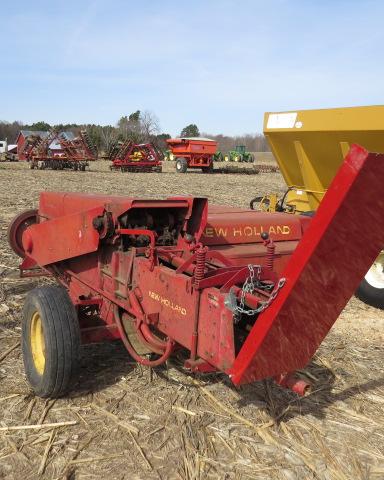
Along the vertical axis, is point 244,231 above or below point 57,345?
above

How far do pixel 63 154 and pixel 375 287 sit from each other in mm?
23403

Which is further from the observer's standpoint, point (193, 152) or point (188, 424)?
point (193, 152)

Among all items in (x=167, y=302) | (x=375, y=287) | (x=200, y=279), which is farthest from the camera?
(x=375, y=287)

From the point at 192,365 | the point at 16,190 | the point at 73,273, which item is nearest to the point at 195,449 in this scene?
the point at 192,365

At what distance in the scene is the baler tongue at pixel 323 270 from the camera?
178 cm

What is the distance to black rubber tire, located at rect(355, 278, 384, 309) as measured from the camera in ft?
16.4

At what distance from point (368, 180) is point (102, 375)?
2.30 meters

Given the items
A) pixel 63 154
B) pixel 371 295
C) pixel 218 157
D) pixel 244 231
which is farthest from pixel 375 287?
pixel 218 157

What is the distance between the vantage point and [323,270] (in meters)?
2.00

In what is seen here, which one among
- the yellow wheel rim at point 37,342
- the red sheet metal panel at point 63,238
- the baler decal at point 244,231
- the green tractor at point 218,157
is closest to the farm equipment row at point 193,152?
the green tractor at point 218,157

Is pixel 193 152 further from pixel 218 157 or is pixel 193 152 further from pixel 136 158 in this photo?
pixel 218 157

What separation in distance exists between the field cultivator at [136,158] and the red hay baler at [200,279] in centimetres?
2166

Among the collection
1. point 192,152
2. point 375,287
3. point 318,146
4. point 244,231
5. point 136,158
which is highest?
point 318,146

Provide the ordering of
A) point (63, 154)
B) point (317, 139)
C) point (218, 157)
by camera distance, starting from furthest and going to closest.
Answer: point (218, 157) → point (63, 154) → point (317, 139)
